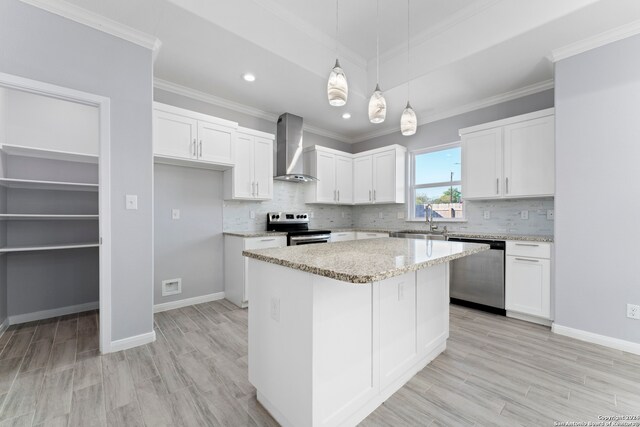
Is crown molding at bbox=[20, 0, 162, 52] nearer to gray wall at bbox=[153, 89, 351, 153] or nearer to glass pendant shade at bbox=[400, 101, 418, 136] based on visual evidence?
gray wall at bbox=[153, 89, 351, 153]

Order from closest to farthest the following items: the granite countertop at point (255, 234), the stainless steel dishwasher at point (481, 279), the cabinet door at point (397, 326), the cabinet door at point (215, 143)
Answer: the cabinet door at point (397, 326) < the stainless steel dishwasher at point (481, 279) < the cabinet door at point (215, 143) < the granite countertop at point (255, 234)

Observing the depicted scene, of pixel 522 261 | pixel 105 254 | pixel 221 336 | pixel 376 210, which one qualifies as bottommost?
pixel 221 336

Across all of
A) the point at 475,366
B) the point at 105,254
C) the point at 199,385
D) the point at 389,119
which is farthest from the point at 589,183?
the point at 105,254

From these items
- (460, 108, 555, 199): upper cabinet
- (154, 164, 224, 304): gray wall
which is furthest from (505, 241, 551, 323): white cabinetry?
(154, 164, 224, 304): gray wall

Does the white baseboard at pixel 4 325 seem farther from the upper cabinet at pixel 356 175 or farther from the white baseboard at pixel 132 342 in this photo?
the upper cabinet at pixel 356 175

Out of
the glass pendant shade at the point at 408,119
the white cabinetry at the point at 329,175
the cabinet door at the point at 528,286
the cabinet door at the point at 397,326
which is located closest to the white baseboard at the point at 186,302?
the white cabinetry at the point at 329,175

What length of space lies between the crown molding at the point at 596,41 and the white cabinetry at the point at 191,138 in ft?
11.6

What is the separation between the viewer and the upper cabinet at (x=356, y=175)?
14.7 ft

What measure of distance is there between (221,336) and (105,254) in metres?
1.22

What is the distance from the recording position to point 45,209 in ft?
9.67

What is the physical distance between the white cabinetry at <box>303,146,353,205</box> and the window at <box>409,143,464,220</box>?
114cm

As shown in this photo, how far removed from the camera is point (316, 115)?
169 inches

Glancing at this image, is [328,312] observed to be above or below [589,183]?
below

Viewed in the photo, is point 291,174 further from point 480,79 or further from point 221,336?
point 480,79
